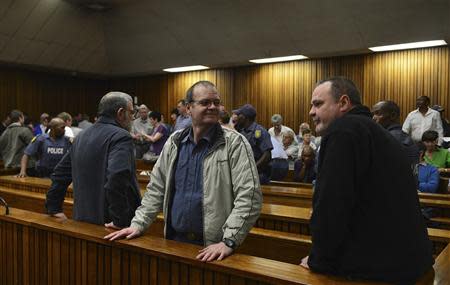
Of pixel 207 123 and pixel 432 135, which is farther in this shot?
pixel 432 135

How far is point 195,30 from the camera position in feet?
34.3

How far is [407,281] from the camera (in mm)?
1668

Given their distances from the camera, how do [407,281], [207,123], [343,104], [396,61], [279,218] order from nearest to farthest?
[407,281] → [343,104] → [207,123] → [279,218] → [396,61]

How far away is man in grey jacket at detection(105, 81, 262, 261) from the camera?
2107mm

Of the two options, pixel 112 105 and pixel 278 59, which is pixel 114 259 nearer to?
pixel 112 105

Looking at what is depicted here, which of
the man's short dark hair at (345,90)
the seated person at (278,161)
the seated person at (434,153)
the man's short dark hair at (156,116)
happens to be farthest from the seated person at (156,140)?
the man's short dark hair at (345,90)

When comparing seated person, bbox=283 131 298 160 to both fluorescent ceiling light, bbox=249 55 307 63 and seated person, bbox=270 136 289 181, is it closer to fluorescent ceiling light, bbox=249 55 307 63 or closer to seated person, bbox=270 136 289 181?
seated person, bbox=270 136 289 181

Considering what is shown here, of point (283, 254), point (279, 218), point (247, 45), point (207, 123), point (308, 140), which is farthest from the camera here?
point (247, 45)

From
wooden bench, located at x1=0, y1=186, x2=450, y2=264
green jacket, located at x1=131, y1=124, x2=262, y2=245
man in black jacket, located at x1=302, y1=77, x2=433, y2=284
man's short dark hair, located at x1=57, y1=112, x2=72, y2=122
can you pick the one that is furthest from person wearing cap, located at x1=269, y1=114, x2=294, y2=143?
man in black jacket, located at x1=302, y1=77, x2=433, y2=284

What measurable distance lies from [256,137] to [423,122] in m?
4.01

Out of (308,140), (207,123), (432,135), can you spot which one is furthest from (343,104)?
(308,140)

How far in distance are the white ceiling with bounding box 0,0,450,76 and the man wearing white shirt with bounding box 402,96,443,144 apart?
1325 mm

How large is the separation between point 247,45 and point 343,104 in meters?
8.48

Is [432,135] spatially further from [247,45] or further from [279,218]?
[247,45]
